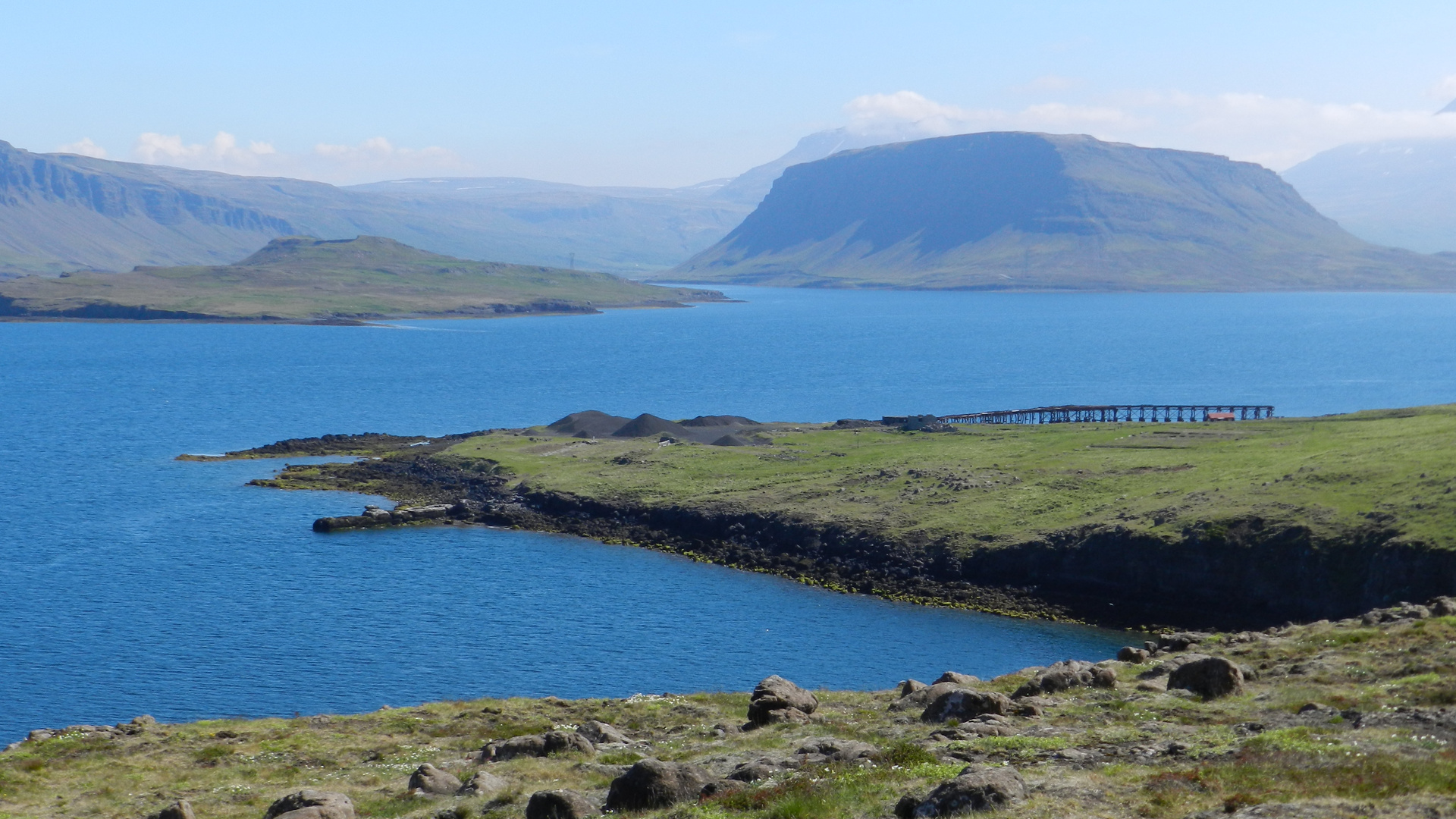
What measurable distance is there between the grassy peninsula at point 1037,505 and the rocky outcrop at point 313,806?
47732mm

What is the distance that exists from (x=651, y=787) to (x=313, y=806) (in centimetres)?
746

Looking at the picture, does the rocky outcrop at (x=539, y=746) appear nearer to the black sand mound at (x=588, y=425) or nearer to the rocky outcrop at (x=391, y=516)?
the rocky outcrop at (x=391, y=516)

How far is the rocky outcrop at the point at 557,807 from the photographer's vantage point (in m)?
26.0

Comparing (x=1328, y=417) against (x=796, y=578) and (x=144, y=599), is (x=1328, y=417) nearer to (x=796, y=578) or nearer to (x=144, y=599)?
(x=796, y=578)

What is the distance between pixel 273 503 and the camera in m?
99.9

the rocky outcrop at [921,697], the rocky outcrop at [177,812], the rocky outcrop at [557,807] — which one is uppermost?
the rocky outcrop at [557,807]

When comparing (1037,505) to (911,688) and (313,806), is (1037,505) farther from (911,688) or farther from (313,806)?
(313,806)

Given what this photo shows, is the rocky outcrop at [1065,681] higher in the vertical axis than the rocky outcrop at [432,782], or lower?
higher

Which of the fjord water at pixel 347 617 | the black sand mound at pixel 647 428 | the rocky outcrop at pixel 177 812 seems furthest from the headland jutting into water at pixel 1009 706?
the black sand mound at pixel 647 428

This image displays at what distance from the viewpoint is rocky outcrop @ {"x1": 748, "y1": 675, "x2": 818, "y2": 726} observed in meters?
35.3

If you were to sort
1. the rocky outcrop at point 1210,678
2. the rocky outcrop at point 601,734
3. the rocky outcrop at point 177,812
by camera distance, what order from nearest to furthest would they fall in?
1. the rocky outcrop at point 177,812
2. the rocky outcrop at point 1210,678
3. the rocky outcrop at point 601,734

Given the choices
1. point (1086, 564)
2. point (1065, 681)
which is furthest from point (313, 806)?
point (1086, 564)

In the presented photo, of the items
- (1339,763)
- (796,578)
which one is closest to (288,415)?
(796,578)

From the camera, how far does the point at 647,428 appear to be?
12175 centimetres
